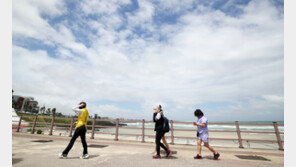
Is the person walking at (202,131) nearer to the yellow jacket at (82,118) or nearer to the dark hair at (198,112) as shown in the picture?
the dark hair at (198,112)

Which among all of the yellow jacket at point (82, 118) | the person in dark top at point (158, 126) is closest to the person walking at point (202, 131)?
the person in dark top at point (158, 126)

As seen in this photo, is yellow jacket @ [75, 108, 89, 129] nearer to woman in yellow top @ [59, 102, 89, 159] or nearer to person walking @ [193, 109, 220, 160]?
woman in yellow top @ [59, 102, 89, 159]

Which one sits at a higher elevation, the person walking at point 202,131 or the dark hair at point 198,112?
the dark hair at point 198,112

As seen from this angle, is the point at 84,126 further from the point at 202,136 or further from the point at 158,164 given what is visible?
→ the point at 202,136

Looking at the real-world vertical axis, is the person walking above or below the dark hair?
below

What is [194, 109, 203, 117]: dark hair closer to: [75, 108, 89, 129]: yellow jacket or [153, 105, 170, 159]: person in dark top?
[153, 105, 170, 159]: person in dark top

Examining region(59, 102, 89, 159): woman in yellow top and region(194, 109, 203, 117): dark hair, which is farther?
region(194, 109, 203, 117): dark hair

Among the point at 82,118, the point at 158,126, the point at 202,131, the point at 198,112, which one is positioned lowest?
the point at 202,131

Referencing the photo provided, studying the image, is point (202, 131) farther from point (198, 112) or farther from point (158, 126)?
point (158, 126)

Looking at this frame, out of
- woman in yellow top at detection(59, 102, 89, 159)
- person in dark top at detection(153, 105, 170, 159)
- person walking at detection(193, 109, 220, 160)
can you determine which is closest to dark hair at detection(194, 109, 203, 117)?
person walking at detection(193, 109, 220, 160)

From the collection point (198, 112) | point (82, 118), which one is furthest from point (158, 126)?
point (82, 118)

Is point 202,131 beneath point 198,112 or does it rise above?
beneath

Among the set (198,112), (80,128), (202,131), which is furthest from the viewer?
(198,112)

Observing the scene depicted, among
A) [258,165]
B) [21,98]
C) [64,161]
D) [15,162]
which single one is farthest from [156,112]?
[21,98]
